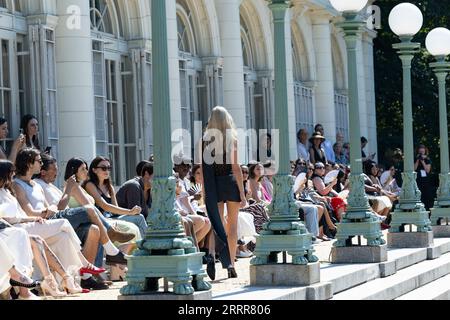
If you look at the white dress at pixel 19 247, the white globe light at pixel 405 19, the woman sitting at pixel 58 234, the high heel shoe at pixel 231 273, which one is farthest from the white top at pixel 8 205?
the white globe light at pixel 405 19

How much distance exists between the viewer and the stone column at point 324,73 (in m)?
33.5

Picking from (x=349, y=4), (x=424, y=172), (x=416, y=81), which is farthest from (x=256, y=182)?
(x=416, y=81)

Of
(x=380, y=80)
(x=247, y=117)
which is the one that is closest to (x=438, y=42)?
(x=247, y=117)

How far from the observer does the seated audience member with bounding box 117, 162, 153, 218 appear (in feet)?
52.0

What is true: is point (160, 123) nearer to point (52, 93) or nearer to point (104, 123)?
point (52, 93)

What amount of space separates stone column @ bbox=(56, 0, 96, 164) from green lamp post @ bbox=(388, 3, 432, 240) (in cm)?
463

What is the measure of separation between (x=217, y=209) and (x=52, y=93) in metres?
5.66

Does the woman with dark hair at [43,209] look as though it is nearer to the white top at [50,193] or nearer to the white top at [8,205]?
the white top at [50,193]

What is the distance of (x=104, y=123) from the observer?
2095cm

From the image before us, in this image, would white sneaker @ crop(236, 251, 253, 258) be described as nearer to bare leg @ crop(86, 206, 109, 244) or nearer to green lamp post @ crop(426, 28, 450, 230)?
bare leg @ crop(86, 206, 109, 244)

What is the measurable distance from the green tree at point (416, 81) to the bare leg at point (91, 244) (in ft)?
93.0

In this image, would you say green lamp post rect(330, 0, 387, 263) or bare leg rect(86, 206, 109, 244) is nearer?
bare leg rect(86, 206, 109, 244)

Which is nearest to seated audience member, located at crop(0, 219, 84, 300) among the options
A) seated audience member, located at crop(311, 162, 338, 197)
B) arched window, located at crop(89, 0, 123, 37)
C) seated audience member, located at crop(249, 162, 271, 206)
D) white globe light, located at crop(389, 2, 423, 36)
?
seated audience member, located at crop(249, 162, 271, 206)
